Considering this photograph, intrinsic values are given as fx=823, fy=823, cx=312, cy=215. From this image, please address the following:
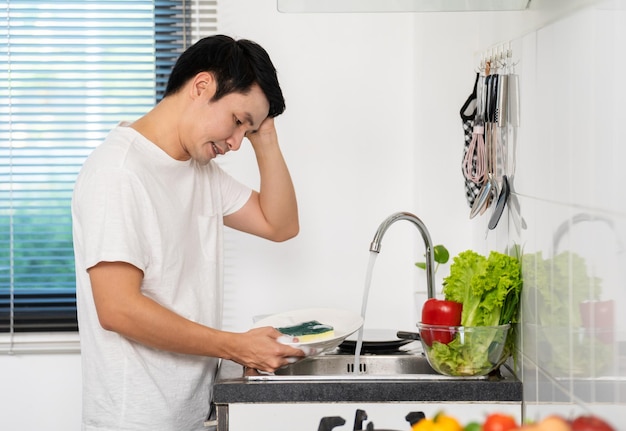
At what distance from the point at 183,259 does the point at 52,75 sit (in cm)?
125

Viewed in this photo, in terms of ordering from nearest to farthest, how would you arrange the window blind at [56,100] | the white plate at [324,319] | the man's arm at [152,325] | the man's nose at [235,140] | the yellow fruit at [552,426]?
the yellow fruit at [552,426], the man's arm at [152,325], the man's nose at [235,140], the white plate at [324,319], the window blind at [56,100]

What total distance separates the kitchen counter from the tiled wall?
67 mm

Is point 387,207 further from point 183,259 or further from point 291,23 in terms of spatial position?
point 183,259

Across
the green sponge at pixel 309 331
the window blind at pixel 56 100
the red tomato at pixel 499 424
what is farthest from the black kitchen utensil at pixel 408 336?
the red tomato at pixel 499 424

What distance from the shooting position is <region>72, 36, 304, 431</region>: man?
1499 mm

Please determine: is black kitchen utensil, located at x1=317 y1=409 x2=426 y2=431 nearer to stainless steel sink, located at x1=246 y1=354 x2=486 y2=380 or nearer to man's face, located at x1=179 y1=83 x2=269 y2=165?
stainless steel sink, located at x1=246 y1=354 x2=486 y2=380

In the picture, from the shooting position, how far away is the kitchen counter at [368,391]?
156cm

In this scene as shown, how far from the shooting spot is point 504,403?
1.58 m

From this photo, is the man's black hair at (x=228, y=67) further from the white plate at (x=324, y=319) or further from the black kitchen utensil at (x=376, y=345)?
the black kitchen utensil at (x=376, y=345)

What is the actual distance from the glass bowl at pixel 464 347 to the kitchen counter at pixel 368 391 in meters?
0.03

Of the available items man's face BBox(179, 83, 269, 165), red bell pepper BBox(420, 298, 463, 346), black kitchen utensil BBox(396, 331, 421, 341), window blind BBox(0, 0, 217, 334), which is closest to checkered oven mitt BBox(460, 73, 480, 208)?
black kitchen utensil BBox(396, 331, 421, 341)

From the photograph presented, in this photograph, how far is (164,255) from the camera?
1607 millimetres

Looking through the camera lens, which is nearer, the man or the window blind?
the man

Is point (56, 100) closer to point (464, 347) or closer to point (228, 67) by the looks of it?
point (228, 67)
